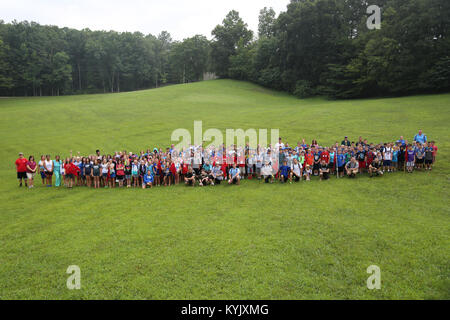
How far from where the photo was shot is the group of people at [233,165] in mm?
15234

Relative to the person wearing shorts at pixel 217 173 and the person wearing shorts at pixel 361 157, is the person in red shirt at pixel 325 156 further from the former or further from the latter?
the person wearing shorts at pixel 217 173

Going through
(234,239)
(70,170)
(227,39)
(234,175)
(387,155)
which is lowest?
(234,239)

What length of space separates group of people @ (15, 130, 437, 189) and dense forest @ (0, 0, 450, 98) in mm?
31627

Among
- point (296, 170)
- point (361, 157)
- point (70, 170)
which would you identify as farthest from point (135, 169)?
point (361, 157)

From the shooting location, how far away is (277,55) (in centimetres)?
6303

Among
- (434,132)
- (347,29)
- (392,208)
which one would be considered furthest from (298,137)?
(347,29)

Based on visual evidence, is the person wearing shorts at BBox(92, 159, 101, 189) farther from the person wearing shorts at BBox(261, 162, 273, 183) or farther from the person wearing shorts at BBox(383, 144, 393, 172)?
the person wearing shorts at BBox(383, 144, 393, 172)

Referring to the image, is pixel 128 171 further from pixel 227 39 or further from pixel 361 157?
pixel 227 39

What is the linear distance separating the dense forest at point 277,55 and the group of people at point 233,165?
31.6 metres

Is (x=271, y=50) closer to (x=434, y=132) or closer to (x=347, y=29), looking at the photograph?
(x=347, y=29)

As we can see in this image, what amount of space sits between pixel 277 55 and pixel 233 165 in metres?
54.9

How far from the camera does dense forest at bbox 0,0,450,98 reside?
39.5 m

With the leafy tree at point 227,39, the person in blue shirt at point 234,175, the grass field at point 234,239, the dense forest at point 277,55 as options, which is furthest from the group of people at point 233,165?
the leafy tree at point 227,39

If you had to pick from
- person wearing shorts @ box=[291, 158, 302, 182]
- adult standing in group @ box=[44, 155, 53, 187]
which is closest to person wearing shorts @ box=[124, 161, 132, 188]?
adult standing in group @ box=[44, 155, 53, 187]
